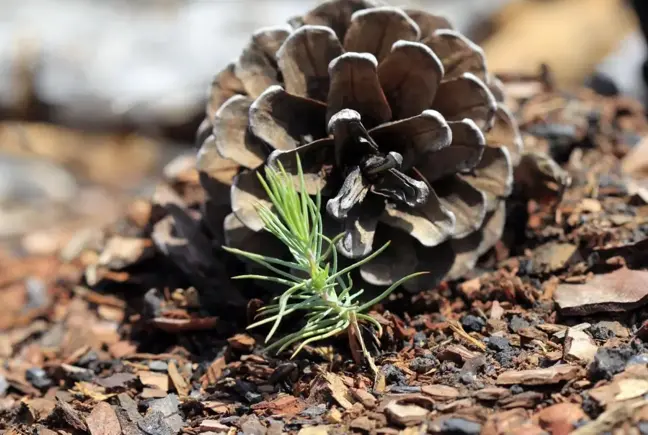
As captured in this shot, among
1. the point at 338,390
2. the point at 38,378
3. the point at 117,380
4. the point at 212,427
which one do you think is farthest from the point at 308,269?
the point at 38,378

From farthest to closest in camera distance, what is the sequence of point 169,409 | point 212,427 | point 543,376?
point 169,409, point 212,427, point 543,376

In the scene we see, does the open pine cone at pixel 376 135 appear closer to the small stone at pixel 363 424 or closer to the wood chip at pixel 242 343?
the wood chip at pixel 242 343

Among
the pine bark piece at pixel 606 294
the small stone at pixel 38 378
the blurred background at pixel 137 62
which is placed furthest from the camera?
the blurred background at pixel 137 62

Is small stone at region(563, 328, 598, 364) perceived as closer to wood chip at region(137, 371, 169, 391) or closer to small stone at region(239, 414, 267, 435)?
small stone at region(239, 414, 267, 435)

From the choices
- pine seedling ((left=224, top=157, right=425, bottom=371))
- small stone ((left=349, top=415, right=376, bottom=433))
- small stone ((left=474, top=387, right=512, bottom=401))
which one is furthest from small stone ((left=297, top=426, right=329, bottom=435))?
small stone ((left=474, top=387, right=512, bottom=401))

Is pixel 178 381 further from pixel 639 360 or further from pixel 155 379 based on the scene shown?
pixel 639 360

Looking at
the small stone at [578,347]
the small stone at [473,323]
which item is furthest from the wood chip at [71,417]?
the small stone at [578,347]
